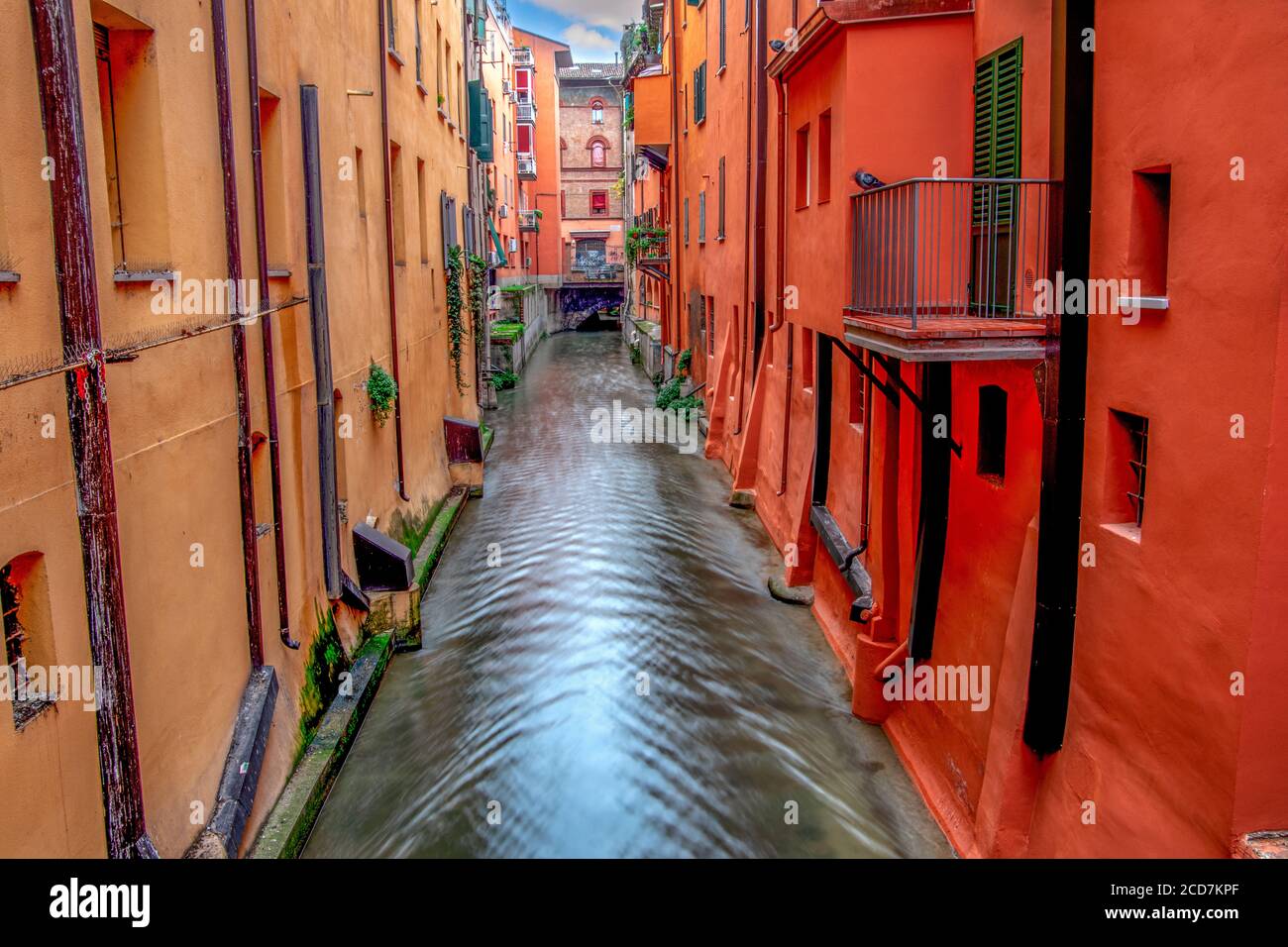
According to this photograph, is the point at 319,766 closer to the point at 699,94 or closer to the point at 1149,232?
the point at 1149,232

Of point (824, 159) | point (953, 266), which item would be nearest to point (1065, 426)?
point (953, 266)

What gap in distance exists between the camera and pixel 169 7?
643cm

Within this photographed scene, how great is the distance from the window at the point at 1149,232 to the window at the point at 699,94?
18.7m

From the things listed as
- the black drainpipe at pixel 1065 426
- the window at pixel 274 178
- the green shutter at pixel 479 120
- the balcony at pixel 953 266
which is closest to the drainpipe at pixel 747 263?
the green shutter at pixel 479 120

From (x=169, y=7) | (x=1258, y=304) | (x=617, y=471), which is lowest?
(x=617, y=471)

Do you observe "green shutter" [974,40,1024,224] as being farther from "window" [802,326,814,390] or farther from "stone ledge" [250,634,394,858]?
"stone ledge" [250,634,394,858]

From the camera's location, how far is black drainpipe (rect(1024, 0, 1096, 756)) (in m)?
6.31

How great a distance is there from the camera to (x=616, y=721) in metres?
10.0

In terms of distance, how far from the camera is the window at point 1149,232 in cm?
576

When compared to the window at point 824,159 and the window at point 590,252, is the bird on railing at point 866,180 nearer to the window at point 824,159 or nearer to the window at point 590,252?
the window at point 824,159

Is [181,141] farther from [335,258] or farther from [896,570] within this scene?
[896,570]

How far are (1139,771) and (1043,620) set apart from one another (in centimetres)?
116
